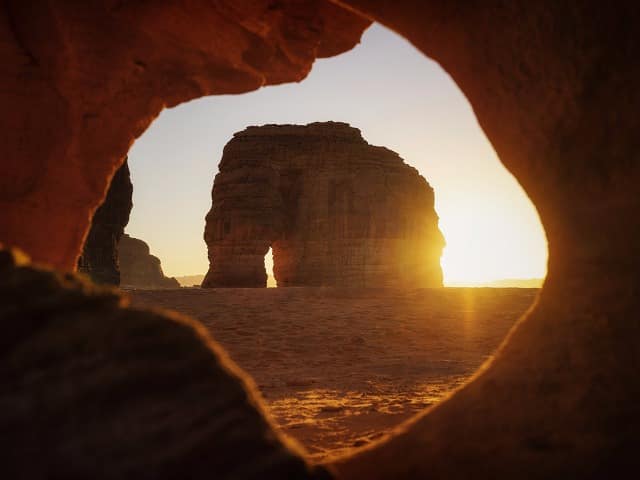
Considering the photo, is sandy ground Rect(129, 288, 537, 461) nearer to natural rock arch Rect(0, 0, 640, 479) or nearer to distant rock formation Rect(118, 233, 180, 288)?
natural rock arch Rect(0, 0, 640, 479)

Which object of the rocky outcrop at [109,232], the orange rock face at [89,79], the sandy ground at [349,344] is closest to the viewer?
the orange rock face at [89,79]

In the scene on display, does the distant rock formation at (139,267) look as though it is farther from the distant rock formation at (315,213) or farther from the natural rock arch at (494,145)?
the natural rock arch at (494,145)

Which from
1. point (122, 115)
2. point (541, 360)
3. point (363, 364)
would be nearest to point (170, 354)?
point (541, 360)

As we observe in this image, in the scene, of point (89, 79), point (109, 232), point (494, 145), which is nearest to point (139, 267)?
point (109, 232)

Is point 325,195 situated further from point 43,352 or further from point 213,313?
point 43,352

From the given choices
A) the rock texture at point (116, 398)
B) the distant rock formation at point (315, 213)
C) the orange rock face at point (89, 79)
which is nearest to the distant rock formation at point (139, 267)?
the distant rock formation at point (315, 213)

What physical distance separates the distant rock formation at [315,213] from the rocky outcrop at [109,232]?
5.51 m

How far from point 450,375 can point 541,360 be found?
162 inches

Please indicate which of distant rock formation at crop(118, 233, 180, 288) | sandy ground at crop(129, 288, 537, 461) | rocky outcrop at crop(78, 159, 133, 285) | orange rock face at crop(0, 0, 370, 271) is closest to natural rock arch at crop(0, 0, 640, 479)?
orange rock face at crop(0, 0, 370, 271)

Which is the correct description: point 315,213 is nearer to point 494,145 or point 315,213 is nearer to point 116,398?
point 494,145

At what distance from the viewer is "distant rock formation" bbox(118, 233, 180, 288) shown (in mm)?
48844

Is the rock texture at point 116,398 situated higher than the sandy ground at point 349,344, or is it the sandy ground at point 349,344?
the rock texture at point 116,398

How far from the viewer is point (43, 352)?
1.08m

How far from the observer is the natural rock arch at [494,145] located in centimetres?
206
